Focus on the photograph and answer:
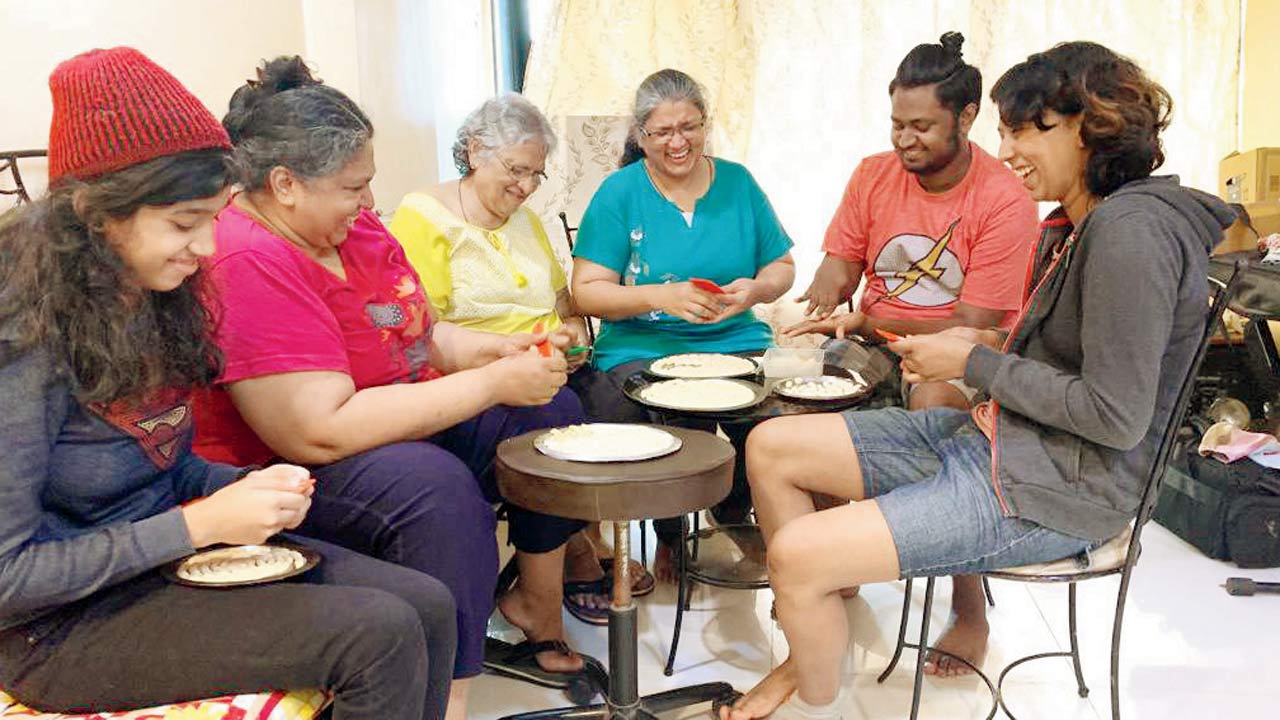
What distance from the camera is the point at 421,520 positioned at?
1.50 m

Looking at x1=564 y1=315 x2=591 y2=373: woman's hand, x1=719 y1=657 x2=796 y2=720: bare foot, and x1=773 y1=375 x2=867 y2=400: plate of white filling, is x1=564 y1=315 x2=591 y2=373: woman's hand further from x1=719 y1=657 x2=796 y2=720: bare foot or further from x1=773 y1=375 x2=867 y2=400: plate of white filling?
x1=719 y1=657 x2=796 y2=720: bare foot

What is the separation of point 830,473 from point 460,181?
117 centimetres

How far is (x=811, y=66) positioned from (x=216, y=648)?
322 centimetres

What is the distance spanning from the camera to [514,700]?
2020mm

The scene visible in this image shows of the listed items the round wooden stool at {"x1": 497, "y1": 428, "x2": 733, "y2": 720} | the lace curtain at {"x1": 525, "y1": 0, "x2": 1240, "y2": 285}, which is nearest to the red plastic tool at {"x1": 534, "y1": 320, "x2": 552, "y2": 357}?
the round wooden stool at {"x1": 497, "y1": 428, "x2": 733, "y2": 720}

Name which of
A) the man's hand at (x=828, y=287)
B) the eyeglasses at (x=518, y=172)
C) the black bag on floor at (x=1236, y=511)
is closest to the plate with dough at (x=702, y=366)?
the man's hand at (x=828, y=287)

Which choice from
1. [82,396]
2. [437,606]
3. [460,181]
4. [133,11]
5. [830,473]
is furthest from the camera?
[460,181]

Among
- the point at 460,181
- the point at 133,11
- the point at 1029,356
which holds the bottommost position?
the point at 1029,356

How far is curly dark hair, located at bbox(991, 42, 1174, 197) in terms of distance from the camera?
1465 millimetres

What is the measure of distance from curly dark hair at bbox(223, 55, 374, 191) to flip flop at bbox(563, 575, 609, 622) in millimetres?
1268

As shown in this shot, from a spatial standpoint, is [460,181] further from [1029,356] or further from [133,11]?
[1029,356]

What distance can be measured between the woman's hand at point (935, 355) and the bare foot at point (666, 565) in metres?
1.10

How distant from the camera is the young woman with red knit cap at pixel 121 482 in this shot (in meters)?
1.05

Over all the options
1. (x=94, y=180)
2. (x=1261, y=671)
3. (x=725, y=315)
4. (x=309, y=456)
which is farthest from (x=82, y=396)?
(x=1261, y=671)
